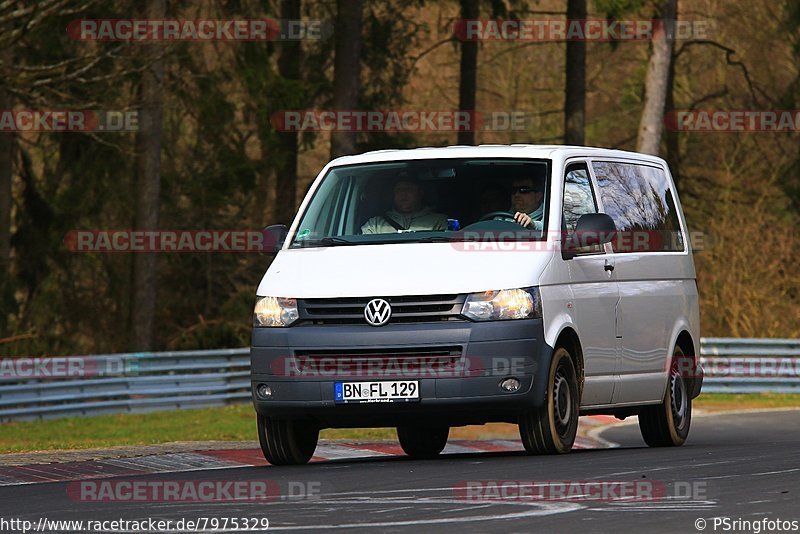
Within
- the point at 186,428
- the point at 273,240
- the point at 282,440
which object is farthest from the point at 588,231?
the point at 186,428

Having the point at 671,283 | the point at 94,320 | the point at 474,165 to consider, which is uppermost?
the point at 474,165

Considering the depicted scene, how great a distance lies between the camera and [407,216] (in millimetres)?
12773

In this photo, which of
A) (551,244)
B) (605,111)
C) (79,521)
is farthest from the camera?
(605,111)

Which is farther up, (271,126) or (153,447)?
(271,126)

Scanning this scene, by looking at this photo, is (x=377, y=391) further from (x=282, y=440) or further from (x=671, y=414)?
(x=671, y=414)

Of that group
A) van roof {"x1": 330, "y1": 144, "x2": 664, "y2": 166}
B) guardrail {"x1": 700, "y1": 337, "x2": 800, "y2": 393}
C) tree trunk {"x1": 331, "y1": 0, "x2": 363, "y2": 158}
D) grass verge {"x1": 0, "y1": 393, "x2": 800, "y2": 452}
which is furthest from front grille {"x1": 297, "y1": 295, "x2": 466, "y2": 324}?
tree trunk {"x1": 331, "y1": 0, "x2": 363, "y2": 158}

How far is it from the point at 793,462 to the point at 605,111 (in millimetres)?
35737

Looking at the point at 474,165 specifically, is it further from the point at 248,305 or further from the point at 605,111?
the point at 605,111

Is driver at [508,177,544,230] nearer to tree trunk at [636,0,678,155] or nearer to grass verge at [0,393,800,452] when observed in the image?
grass verge at [0,393,800,452]

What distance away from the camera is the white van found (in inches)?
459

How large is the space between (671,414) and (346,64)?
1806cm

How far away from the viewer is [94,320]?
130ft

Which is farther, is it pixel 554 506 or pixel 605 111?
pixel 605 111

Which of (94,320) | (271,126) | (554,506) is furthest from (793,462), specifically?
(94,320)
